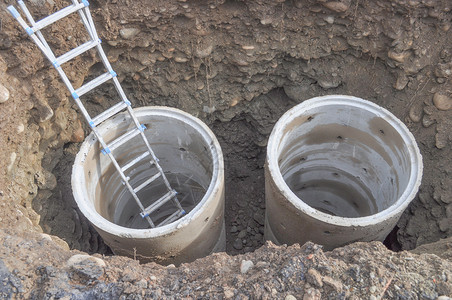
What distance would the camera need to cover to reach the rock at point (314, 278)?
290cm

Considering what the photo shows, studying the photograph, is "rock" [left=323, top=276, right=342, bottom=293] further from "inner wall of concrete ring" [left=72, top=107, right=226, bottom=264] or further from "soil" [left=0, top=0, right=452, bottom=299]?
"inner wall of concrete ring" [left=72, top=107, right=226, bottom=264]

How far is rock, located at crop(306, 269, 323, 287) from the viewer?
290 cm

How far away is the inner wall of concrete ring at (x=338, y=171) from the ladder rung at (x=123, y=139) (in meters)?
1.66

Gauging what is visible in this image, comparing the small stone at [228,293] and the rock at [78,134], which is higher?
the rock at [78,134]

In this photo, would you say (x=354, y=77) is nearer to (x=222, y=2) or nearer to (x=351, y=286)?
(x=222, y=2)

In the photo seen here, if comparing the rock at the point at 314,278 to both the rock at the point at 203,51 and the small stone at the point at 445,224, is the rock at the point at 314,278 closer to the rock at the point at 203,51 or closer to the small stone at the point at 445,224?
the small stone at the point at 445,224

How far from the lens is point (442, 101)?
5.07 meters

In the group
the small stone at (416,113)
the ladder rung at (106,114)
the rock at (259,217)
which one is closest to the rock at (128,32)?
the ladder rung at (106,114)

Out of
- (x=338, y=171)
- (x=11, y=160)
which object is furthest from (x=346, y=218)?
(x=11, y=160)

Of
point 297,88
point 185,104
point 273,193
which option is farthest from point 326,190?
point 185,104

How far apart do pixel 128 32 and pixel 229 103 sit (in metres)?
1.91

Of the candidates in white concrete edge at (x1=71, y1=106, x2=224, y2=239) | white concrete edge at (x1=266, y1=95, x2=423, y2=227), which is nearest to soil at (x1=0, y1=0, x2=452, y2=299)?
white concrete edge at (x1=71, y1=106, x2=224, y2=239)

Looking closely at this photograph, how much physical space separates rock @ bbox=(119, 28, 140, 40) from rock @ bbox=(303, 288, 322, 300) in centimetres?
388

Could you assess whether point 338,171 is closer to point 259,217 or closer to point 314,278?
point 259,217
